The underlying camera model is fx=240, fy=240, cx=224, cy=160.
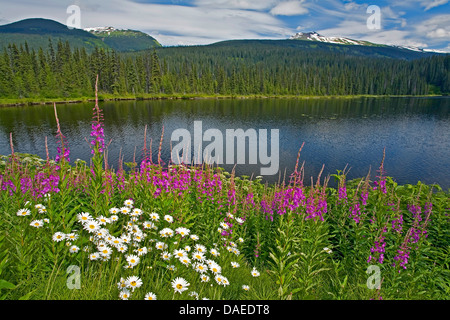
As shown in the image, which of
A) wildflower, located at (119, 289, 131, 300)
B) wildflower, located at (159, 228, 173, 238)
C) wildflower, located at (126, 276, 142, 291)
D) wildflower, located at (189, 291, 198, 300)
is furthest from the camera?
wildflower, located at (159, 228, 173, 238)

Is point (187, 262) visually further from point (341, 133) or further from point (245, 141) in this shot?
point (341, 133)

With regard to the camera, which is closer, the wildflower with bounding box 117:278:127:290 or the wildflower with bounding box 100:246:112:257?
the wildflower with bounding box 117:278:127:290

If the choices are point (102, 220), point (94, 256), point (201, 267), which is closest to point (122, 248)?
point (94, 256)

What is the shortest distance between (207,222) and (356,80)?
192453 millimetres

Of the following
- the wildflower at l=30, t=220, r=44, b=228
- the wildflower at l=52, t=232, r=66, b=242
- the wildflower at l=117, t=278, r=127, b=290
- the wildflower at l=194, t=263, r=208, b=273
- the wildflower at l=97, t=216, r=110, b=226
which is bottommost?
the wildflower at l=194, t=263, r=208, b=273

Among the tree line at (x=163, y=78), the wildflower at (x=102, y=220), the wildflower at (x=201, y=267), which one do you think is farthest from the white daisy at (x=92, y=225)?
the tree line at (x=163, y=78)

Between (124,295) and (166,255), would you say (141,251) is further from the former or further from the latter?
(124,295)

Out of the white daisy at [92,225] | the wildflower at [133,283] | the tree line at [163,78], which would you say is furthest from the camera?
the tree line at [163,78]

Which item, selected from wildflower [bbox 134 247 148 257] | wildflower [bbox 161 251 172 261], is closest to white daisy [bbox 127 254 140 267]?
wildflower [bbox 134 247 148 257]

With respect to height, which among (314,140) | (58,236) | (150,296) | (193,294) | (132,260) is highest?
(58,236)

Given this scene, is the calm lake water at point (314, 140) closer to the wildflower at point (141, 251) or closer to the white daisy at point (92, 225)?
the wildflower at point (141, 251)

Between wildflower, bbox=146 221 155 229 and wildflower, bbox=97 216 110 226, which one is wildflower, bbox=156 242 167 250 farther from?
wildflower, bbox=97 216 110 226
